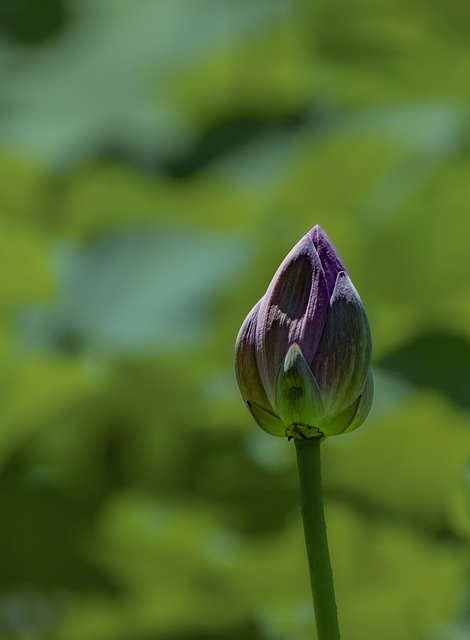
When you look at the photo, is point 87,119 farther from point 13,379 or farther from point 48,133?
point 13,379

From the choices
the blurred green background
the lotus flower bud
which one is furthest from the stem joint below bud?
the blurred green background

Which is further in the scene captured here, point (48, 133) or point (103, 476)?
point (48, 133)

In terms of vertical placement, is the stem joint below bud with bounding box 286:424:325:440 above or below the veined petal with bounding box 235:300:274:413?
below

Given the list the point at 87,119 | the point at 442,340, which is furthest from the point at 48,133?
the point at 442,340

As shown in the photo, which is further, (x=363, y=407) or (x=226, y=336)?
(x=226, y=336)

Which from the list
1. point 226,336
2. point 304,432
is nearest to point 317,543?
point 304,432

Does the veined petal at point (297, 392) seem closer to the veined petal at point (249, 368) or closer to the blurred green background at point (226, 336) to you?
the veined petal at point (249, 368)

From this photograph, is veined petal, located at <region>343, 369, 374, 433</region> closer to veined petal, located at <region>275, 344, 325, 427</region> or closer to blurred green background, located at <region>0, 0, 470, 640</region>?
veined petal, located at <region>275, 344, 325, 427</region>

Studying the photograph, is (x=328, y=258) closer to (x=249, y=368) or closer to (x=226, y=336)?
(x=249, y=368)
